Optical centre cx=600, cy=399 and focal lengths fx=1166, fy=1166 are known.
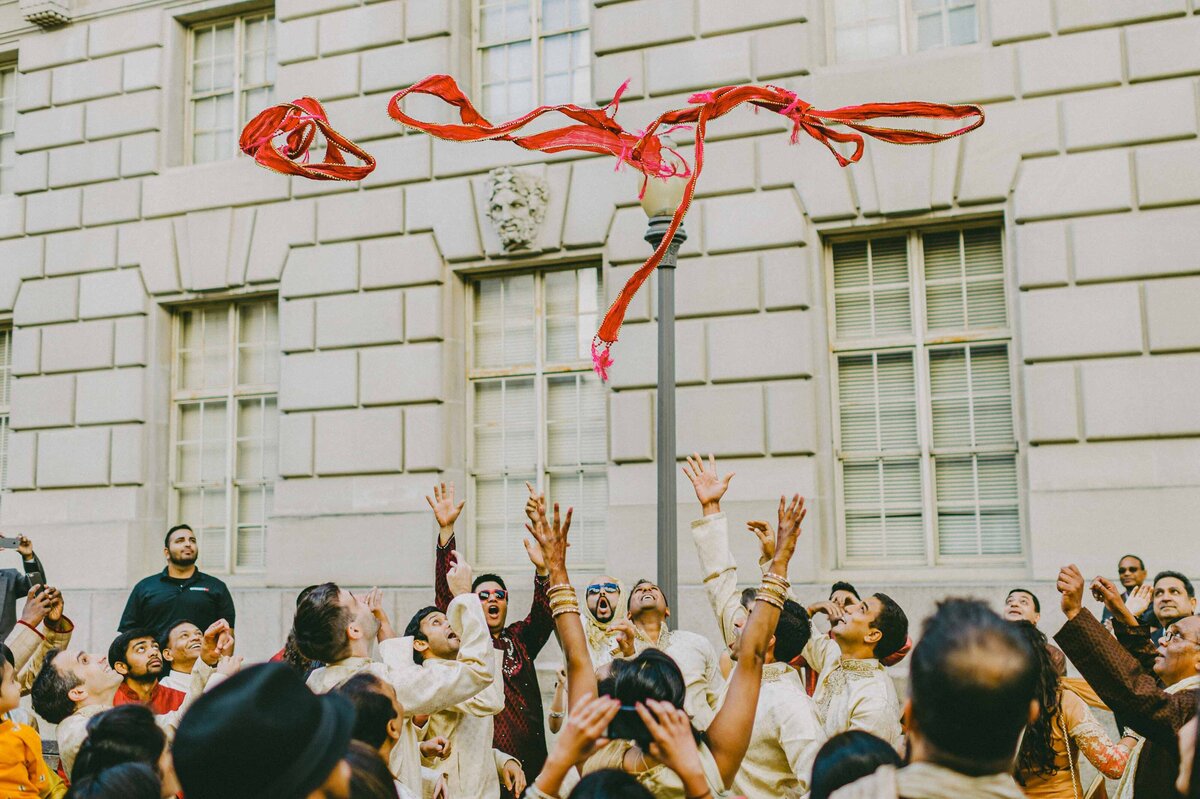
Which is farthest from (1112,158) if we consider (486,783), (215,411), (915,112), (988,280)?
(215,411)

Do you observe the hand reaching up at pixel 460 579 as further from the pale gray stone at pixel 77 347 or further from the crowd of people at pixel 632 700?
the pale gray stone at pixel 77 347

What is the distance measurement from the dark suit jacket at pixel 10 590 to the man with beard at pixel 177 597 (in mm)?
1154

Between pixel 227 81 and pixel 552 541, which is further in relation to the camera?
pixel 227 81

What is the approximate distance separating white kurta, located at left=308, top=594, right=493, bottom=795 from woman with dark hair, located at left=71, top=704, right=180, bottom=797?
111 cm

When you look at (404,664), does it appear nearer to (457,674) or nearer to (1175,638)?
(457,674)

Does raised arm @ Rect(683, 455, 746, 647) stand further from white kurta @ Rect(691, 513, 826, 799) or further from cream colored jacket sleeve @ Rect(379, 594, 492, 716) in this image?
cream colored jacket sleeve @ Rect(379, 594, 492, 716)

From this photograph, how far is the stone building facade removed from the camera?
9.81 m

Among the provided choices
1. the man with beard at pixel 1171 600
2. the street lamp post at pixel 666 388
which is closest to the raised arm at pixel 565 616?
the street lamp post at pixel 666 388

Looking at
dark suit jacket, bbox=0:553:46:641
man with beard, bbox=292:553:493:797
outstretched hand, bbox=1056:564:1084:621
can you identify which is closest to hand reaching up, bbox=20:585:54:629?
man with beard, bbox=292:553:493:797

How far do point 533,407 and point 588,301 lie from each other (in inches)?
48.6

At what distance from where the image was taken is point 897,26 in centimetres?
1114

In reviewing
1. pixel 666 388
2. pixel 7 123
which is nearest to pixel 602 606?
pixel 666 388

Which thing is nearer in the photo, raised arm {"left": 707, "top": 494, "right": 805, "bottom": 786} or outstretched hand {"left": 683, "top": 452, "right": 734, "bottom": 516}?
raised arm {"left": 707, "top": 494, "right": 805, "bottom": 786}

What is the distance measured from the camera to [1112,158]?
9852 mm
